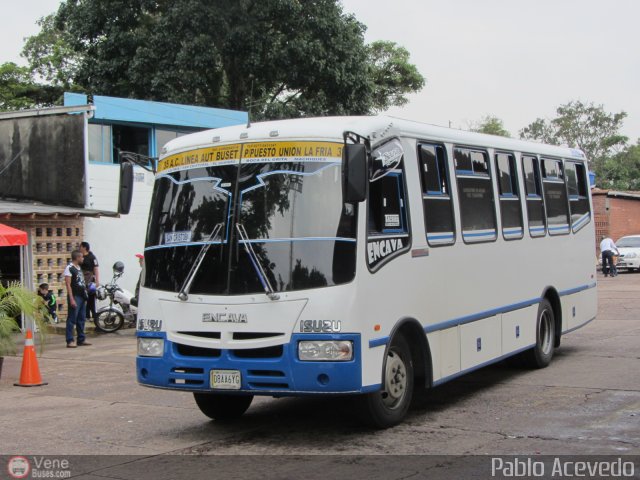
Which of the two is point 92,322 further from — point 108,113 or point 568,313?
point 568,313

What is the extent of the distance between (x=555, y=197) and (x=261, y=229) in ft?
20.7

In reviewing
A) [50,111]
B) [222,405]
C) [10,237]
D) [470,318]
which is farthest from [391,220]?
[50,111]

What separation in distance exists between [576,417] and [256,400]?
3636 mm

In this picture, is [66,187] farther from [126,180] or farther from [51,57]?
[51,57]

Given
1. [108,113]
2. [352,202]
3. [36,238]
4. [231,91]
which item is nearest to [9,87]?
[231,91]

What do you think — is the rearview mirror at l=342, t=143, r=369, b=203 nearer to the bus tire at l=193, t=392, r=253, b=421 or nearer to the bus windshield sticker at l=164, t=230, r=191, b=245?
the bus windshield sticker at l=164, t=230, r=191, b=245

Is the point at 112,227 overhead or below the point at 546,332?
overhead

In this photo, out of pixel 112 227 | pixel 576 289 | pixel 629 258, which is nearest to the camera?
pixel 576 289

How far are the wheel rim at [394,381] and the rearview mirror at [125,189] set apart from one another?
3.10 m

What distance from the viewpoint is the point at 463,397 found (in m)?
9.73

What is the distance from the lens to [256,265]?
24.6 ft

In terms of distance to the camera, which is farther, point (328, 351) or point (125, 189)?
point (125, 189)

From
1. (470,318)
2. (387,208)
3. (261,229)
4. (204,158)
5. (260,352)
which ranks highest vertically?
(204,158)

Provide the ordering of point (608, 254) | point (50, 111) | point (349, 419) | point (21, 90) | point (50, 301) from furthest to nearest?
point (21, 90) < point (608, 254) < point (50, 111) < point (50, 301) < point (349, 419)
